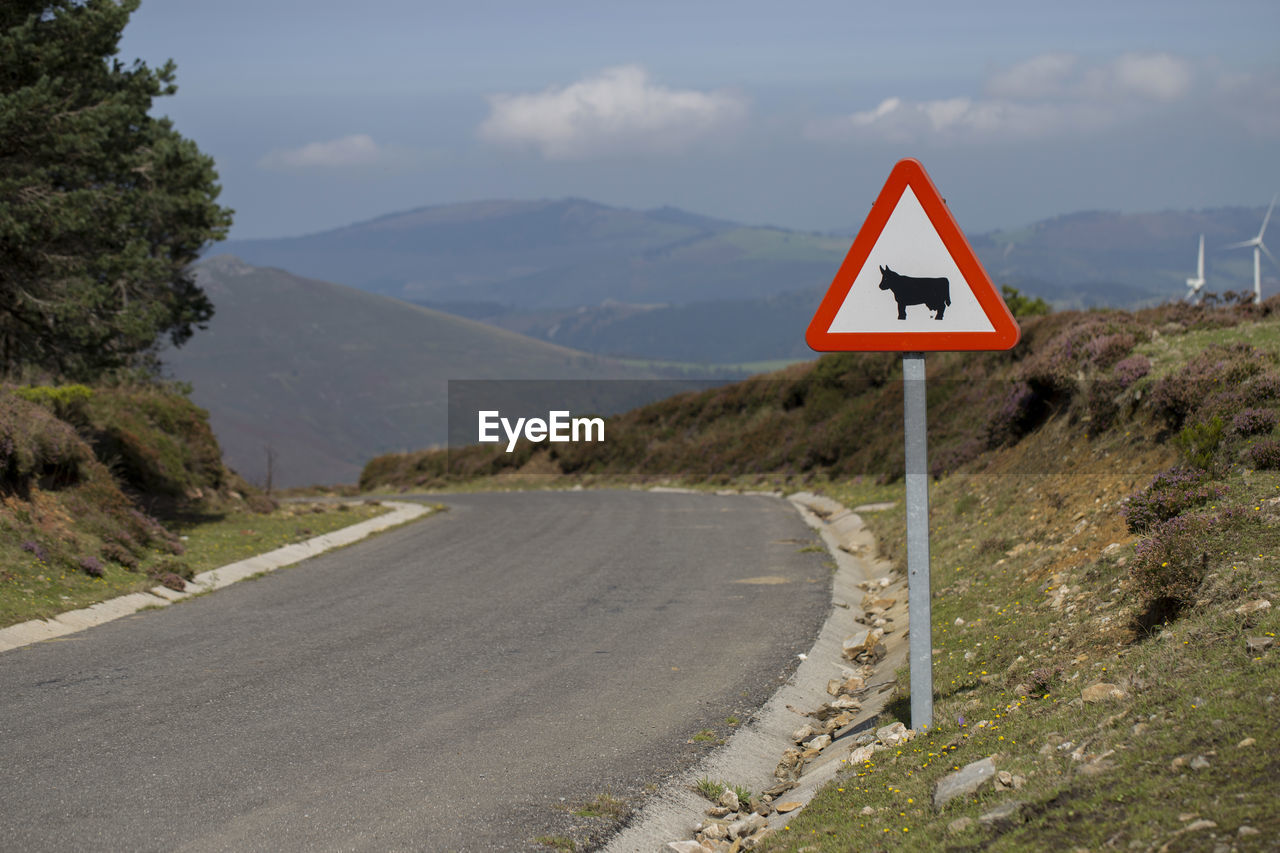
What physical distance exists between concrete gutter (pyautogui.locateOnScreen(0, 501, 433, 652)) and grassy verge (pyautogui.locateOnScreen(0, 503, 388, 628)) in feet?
0.38

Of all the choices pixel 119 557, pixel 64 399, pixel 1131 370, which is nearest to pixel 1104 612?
pixel 1131 370

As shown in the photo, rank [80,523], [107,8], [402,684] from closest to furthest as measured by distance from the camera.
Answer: [402,684] < [80,523] < [107,8]

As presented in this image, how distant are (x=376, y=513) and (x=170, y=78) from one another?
9533 mm

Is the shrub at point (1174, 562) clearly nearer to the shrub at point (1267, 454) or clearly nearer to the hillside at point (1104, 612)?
the hillside at point (1104, 612)

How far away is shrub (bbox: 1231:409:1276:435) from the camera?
800 centimetres

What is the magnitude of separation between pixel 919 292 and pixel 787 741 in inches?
117

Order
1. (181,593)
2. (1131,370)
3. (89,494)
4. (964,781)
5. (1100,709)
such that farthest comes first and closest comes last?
(89,494) < (181,593) < (1131,370) < (1100,709) < (964,781)

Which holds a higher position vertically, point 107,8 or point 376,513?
point 107,8

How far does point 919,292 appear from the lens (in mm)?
5641

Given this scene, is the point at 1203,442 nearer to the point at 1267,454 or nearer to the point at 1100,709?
the point at 1267,454

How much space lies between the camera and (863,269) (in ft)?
18.8

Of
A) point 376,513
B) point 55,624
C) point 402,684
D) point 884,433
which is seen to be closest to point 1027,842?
point 402,684

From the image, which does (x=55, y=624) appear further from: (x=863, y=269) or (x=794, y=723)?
(x=863, y=269)

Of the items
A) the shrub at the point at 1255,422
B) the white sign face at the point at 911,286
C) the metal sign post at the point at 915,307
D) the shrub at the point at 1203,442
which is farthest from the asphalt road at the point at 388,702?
the shrub at the point at 1255,422
